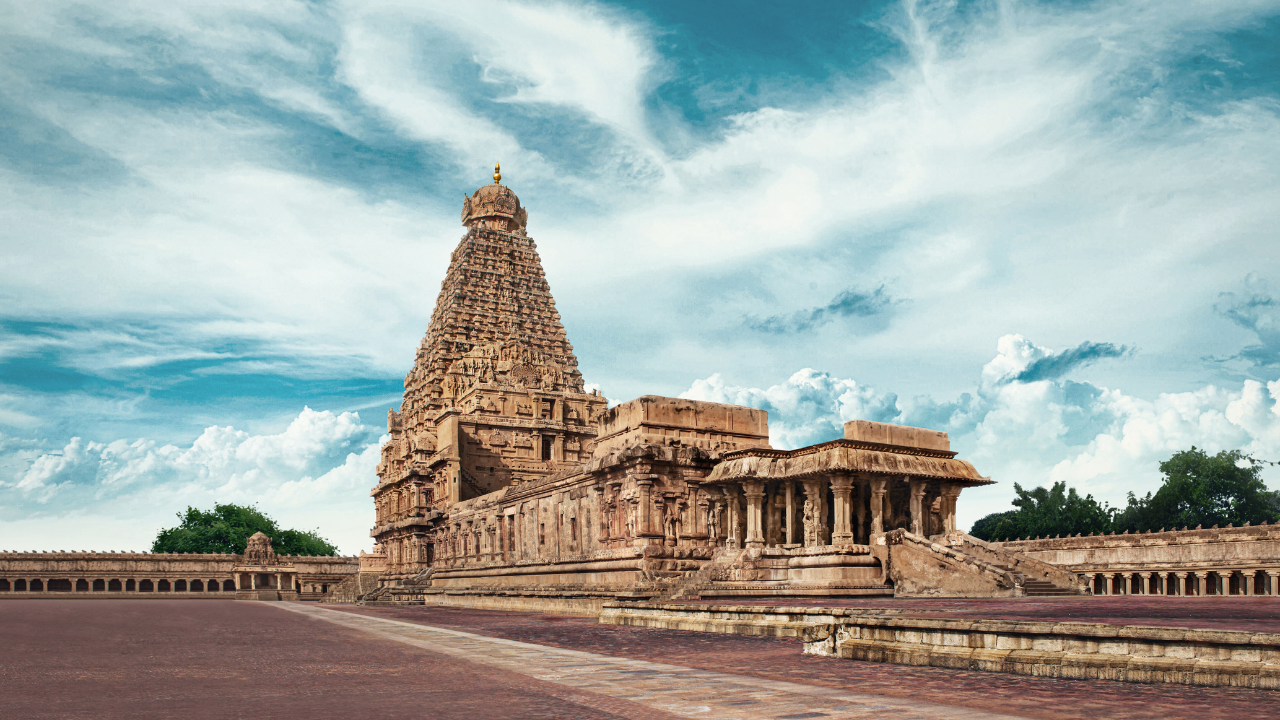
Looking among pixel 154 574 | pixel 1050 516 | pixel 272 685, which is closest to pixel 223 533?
pixel 154 574

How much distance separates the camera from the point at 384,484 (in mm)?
84188

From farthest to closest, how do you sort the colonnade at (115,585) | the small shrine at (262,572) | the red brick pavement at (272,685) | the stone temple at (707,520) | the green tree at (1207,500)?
the small shrine at (262,572)
the colonnade at (115,585)
the green tree at (1207,500)
the stone temple at (707,520)
the red brick pavement at (272,685)

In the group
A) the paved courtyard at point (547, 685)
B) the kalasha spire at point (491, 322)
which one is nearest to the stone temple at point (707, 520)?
the kalasha spire at point (491, 322)

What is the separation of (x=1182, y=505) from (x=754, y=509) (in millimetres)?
48259

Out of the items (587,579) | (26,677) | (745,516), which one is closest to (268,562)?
(587,579)

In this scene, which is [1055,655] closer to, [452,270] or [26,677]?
[26,677]

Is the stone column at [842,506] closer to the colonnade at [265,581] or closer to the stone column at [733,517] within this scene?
the stone column at [733,517]

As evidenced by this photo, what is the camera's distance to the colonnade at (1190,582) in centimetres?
4181

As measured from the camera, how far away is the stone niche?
41.2 m

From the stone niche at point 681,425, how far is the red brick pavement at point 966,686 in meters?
23.7

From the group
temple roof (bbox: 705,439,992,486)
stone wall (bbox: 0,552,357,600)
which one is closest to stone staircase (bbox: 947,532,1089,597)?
temple roof (bbox: 705,439,992,486)

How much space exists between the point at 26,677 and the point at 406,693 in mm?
6259

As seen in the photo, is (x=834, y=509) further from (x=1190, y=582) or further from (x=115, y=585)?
(x=115, y=585)

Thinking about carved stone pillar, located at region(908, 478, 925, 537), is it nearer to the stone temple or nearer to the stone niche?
the stone temple
